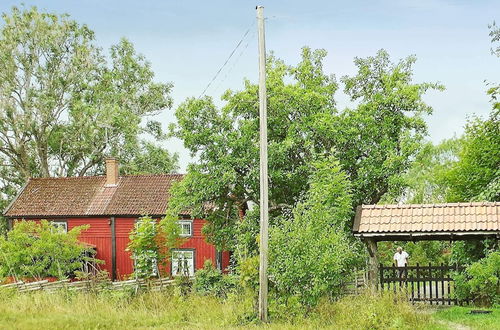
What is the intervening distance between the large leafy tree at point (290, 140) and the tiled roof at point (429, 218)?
5836 millimetres

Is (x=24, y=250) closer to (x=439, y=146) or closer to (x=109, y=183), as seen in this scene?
(x=109, y=183)

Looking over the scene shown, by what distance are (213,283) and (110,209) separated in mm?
17519

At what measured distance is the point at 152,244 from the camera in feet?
92.6

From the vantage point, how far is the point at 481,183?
29.5 meters

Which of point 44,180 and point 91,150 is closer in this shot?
point 44,180

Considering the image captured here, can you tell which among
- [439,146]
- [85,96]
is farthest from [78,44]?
[439,146]

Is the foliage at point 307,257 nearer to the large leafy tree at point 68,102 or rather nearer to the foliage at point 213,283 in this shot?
the foliage at point 213,283

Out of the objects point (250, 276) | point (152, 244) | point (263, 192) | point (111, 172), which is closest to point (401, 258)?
point (250, 276)

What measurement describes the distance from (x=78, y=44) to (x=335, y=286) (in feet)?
109

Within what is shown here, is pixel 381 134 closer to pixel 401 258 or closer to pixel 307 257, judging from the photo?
pixel 401 258

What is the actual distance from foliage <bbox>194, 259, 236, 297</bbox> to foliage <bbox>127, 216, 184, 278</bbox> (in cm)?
398

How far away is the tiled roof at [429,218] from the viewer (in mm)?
19156

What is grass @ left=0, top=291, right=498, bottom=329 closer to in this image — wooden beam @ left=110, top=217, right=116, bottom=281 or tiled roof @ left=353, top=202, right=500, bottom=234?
tiled roof @ left=353, top=202, right=500, bottom=234

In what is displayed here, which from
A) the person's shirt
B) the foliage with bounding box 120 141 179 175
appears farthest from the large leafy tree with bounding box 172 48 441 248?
the foliage with bounding box 120 141 179 175
